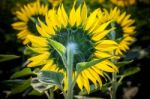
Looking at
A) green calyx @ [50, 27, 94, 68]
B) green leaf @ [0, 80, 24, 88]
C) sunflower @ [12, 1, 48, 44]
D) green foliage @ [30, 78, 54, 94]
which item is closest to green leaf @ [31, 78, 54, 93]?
green foliage @ [30, 78, 54, 94]

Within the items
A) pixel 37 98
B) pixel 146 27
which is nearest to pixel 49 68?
pixel 37 98

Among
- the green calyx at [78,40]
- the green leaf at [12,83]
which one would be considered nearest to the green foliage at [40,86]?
the green leaf at [12,83]

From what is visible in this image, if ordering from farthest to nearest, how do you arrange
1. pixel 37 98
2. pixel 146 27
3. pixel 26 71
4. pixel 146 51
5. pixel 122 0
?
pixel 146 27 → pixel 146 51 → pixel 122 0 → pixel 37 98 → pixel 26 71

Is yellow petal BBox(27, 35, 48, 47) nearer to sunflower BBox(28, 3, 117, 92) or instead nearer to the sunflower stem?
sunflower BBox(28, 3, 117, 92)

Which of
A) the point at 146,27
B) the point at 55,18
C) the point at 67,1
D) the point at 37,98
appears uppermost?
the point at 67,1

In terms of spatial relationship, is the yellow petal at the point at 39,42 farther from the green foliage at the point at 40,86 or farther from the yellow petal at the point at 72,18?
the green foliage at the point at 40,86

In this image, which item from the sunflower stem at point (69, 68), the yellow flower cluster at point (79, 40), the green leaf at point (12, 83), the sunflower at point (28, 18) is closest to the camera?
the sunflower stem at point (69, 68)

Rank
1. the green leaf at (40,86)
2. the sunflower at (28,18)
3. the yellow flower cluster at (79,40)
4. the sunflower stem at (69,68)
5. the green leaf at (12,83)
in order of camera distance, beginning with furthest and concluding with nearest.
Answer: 1. the sunflower at (28,18)
2. the green leaf at (12,83)
3. the green leaf at (40,86)
4. the yellow flower cluster at (79,40)
5. the sunflower stem at (69,68)

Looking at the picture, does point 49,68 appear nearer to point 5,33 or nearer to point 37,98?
point 37,98
